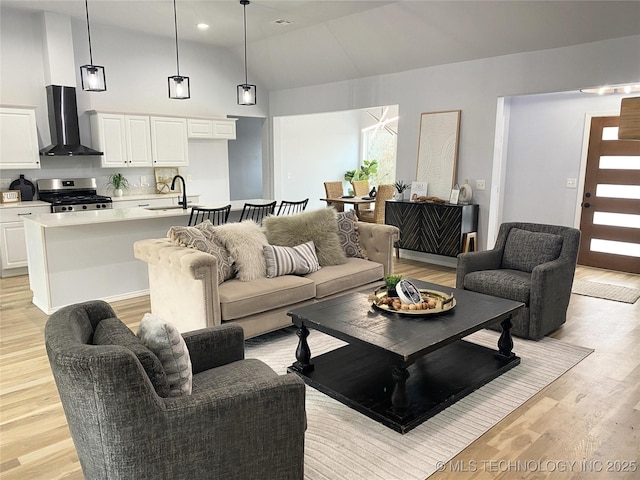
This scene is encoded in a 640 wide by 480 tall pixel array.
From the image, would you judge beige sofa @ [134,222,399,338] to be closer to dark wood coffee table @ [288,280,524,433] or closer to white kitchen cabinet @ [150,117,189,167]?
dark wood coffee table @ [288,280,524,433]

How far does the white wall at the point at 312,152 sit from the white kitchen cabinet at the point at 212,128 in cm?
106

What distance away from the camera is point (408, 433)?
2439mm

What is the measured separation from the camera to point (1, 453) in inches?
91.4

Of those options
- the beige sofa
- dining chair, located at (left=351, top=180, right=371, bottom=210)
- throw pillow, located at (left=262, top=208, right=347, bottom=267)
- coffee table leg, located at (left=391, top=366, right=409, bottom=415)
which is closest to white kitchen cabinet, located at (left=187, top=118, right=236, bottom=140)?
dining chair, located at (left=351, top=180, right=371, bottom=210)

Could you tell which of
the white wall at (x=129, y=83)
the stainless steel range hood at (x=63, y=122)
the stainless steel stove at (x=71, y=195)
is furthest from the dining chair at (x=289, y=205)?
the stainless steel range hood at (x=63, y=122)

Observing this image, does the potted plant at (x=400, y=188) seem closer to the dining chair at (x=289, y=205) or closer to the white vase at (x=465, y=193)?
the white vase at (x=465, y=193)

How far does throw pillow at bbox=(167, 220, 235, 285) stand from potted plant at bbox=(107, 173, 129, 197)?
3713 millimetres

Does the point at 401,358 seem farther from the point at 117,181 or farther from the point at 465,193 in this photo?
the point at 117,181

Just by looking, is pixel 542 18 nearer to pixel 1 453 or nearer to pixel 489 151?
pixel 489 151

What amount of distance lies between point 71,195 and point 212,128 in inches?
96.5

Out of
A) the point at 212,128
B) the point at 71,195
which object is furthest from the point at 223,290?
the point at 212,128

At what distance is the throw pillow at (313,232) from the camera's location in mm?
4062

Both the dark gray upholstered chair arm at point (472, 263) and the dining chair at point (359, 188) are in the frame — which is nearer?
the dark gray upholstered chair arm at point (472, 263)

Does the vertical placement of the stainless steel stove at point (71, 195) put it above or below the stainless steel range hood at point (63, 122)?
below
